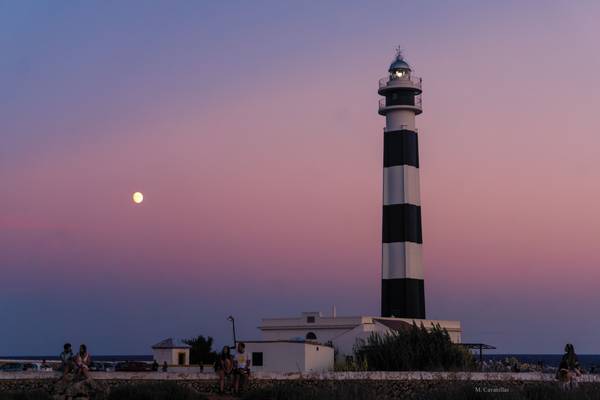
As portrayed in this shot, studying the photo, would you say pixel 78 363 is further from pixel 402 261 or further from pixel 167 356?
pixel 402 261

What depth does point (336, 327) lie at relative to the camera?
163 ft

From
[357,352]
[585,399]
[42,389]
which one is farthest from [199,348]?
[585,399]

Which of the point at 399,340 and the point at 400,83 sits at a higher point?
the point at 400,83

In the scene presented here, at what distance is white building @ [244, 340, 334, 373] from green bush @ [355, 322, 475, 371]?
5.11 m

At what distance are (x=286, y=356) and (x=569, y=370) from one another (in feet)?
64.6

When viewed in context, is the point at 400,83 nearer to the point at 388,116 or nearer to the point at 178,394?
the point at 388,116

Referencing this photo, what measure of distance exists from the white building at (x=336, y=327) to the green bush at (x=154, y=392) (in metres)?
20.8

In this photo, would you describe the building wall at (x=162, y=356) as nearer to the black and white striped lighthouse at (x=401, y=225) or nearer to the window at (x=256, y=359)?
the window at (x=256, y=359)

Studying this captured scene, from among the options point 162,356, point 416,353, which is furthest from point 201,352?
point 416,353

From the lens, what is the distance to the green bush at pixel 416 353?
34269mm

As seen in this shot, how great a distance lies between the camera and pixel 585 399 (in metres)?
20.9

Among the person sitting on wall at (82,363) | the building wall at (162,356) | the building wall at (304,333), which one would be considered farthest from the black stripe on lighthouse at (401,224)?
the person sitting on wall at (82,363)

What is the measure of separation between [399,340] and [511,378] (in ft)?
28.7

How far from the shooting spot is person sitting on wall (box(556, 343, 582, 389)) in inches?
936
